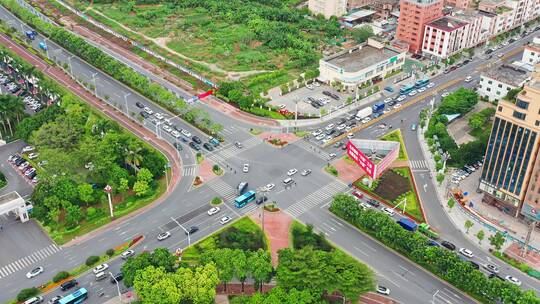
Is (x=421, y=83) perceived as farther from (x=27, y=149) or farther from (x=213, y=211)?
(x=27, y=149)

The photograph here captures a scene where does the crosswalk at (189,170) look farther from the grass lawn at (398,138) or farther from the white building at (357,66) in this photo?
the white building at (357,66)

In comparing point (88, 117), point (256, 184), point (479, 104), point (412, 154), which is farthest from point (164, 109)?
point (479, 104)

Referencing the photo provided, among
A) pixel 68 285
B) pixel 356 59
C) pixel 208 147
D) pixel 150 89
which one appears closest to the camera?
pixel 68 285

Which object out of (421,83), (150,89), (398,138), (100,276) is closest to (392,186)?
(398,138)

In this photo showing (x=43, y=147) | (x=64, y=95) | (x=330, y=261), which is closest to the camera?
(x=330, y=261)

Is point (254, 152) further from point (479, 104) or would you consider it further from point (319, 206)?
point (479, 104)

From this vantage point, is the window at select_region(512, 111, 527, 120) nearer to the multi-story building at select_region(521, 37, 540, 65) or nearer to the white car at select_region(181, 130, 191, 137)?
the multi-story building at select_region(521, 37, 540, 65)
